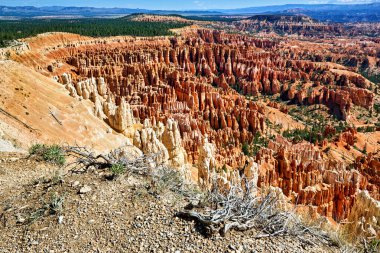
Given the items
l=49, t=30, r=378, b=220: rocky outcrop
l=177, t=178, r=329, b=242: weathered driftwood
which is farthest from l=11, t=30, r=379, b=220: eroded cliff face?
l=177, t=178, r=329, b=242: weathered driftwood

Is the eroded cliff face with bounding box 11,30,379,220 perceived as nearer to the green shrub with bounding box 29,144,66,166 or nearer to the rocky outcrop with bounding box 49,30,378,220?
the rocky outcrop with bounding box 49,30,378,220

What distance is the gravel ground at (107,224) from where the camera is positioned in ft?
17.8

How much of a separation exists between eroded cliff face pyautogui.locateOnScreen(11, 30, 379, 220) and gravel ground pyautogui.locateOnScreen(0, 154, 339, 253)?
3209mm

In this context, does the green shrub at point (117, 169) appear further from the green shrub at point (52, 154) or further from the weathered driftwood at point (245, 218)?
the green shrub at point (52, 154)

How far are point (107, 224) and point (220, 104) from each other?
138 feet

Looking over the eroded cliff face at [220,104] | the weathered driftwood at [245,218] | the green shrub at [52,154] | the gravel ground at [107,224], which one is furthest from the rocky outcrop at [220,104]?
the green shrub at [52,154]

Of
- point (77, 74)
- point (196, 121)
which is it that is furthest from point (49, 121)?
point (77, 74)

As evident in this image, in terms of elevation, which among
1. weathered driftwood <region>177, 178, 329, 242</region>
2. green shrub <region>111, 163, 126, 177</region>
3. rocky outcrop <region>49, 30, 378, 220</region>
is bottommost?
rocky outcrop <region>49, 30, 378, 220</region>

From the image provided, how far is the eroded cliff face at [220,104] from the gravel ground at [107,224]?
3.21 meters

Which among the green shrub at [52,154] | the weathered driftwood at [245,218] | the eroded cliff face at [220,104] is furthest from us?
the eroded cliff face at [220,104]

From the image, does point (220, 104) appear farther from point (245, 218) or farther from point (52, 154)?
point (245, 218)

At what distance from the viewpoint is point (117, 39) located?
74688mm

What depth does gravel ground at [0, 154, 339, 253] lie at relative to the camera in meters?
5.43

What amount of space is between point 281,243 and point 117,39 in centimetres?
7512
